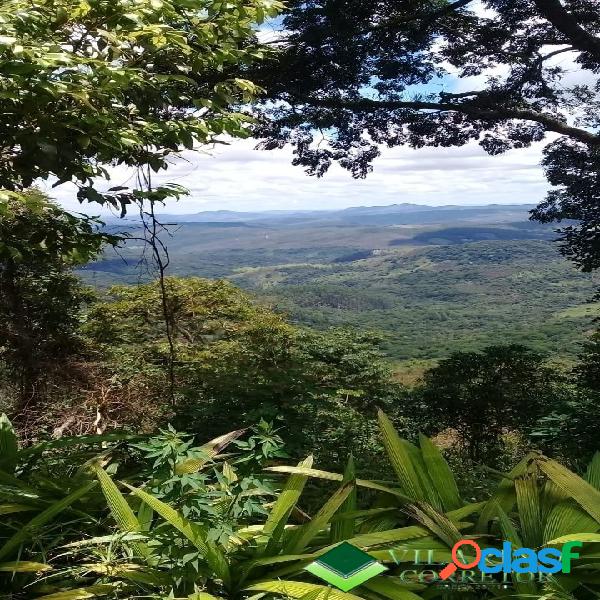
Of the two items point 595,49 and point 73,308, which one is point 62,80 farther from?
point 73,308

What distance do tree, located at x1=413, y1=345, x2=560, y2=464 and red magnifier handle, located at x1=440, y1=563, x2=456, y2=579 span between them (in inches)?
318

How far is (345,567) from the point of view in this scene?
1.43 meters

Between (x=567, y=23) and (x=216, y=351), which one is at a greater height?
(x=567, y=23)

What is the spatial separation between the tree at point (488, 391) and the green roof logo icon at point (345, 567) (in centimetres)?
837

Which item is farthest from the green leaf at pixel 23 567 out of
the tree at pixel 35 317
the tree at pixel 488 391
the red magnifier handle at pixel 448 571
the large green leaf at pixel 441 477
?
the tree at pixel 488 391

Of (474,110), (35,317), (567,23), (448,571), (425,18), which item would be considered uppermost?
(425,18)

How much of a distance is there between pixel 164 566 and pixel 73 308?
29.7 feet

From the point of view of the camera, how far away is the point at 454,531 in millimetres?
1718

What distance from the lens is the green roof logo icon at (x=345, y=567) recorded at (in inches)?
53.9

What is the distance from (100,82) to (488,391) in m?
8.71

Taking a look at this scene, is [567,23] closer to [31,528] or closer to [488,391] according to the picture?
[488,391]

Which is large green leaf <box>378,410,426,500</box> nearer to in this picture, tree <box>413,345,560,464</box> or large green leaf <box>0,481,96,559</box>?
large green leaf <box>0,481,96,559</box>

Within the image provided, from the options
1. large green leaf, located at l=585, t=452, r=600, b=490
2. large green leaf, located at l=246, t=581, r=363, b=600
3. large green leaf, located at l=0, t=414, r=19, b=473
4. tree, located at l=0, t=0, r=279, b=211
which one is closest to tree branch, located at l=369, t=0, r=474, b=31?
tree, located at l=0, t=0, r=279, b=211

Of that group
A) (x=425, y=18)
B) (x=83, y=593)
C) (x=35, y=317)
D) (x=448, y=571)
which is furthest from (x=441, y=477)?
(x=35, y=317)
